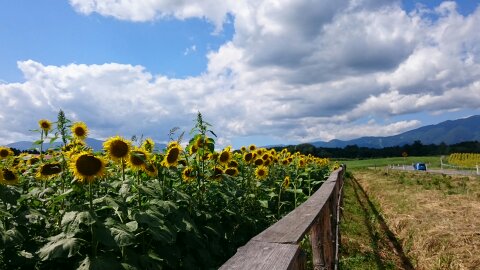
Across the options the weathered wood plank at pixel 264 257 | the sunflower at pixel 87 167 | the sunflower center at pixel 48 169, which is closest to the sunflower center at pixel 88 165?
the sunflower at pixel 87 167

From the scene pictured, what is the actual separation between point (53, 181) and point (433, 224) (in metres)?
7.45

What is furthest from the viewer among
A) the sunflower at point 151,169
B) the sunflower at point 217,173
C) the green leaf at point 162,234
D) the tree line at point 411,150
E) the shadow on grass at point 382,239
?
the tree line at point 411,150

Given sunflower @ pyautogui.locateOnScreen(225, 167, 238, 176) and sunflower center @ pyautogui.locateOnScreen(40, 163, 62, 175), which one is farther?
sunflower @ pyautogui.locateOnScreen(225, 167, 238, 176)

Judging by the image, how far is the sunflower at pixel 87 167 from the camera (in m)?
3.44

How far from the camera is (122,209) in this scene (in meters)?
3.31

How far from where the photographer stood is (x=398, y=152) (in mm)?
119250

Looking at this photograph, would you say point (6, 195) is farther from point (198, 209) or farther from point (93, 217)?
point (198, 209)

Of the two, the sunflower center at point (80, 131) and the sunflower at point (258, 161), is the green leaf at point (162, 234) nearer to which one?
the sunflower center at point (80, 131)

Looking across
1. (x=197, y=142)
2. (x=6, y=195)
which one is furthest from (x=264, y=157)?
(x=6, y=195)

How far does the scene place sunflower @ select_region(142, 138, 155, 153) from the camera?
15.1 ft

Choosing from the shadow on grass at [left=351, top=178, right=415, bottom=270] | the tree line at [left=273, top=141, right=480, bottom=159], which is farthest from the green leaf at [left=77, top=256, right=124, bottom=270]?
the tree line at [left=273, top=141, right=480, bottom=159]

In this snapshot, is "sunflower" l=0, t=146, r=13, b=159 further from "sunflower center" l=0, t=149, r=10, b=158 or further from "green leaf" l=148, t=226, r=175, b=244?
"green leaf" l=148, t=226, r=175, b=244

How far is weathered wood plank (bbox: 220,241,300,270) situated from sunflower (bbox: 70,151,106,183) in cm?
167

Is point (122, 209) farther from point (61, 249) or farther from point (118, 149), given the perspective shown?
point (118, 149)
